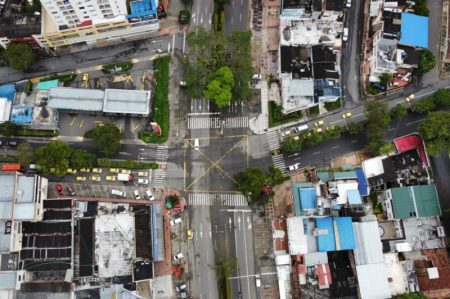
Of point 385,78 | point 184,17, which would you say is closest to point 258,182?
point 385,78

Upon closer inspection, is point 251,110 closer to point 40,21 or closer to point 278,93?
point 278,93

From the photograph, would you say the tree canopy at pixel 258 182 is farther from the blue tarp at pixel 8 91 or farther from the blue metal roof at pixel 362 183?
the blue tarp at pixel 8 91

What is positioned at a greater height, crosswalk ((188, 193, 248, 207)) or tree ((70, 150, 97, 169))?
tree ((70, 150, 97, 169))

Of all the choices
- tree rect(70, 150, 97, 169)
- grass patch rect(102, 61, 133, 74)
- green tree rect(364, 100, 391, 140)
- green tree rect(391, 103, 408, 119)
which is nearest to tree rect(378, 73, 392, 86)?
green tree rect(391, 103, 408, 119)

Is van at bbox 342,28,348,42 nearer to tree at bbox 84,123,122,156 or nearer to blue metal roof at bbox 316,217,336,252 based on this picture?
blue metal roof at bbox 316,217,336,252

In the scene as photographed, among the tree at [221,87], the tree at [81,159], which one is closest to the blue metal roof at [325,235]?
the tree at [221,87]

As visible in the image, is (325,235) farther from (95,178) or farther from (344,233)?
(95,178)
